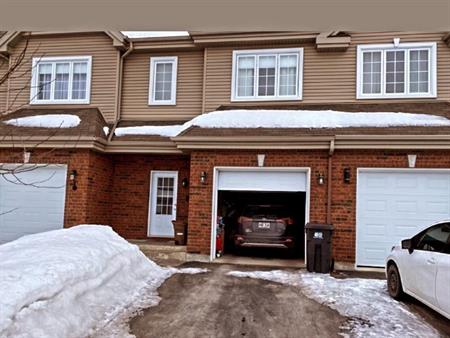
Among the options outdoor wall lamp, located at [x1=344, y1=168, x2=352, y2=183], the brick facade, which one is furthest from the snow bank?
outdoor wall lamp, located at [x1=344, y1=168, x2=352, y2=183]

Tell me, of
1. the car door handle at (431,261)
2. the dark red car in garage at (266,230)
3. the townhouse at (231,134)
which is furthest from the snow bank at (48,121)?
the car door handle at (431,261)

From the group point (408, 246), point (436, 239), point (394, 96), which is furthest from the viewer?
point (394, 96)

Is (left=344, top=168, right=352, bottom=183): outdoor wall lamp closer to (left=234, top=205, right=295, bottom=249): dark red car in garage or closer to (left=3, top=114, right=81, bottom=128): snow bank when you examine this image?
(left=234, top=205, right=295, bottom=249): dark red car in garage

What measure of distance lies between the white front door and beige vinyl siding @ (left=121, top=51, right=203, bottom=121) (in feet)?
6.07

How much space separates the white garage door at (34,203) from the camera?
1104 cm

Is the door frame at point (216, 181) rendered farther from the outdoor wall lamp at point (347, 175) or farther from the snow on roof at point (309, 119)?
the snow on roof at point (309, 119)

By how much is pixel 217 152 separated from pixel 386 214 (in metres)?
4.47

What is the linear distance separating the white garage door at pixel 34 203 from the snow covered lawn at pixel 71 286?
359 centimetres

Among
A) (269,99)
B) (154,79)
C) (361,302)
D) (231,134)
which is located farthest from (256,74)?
(361,302)

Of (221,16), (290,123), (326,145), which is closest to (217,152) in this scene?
(290,123)

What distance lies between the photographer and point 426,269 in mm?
5516

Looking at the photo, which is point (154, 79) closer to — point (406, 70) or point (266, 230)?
point (266, 230)

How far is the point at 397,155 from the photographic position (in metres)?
9.43

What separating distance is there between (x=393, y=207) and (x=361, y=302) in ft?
12.5
